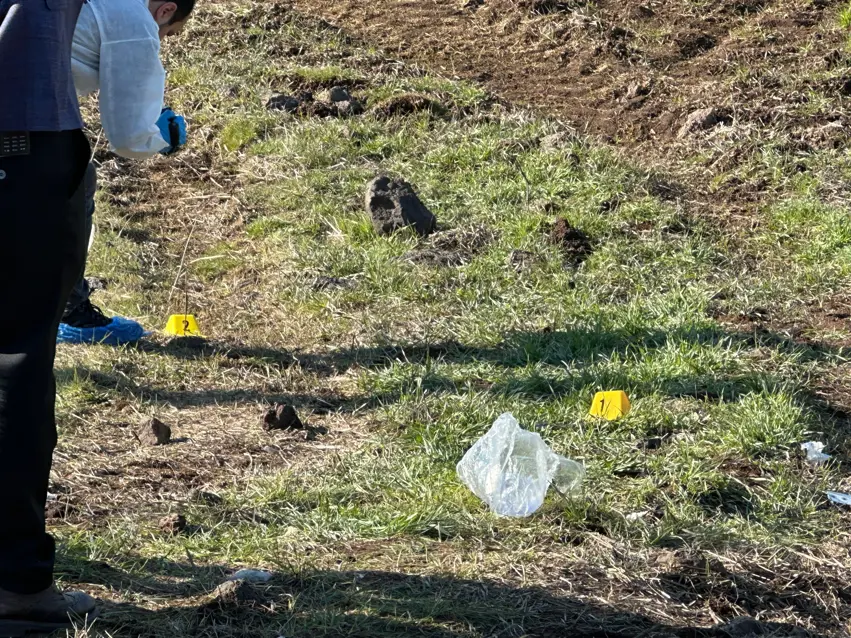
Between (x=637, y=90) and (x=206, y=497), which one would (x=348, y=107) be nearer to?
(x=637, y=90)

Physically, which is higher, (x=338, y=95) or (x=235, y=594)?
(x=338, y=95)

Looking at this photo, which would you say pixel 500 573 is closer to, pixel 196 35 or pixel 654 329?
pixel 654 329

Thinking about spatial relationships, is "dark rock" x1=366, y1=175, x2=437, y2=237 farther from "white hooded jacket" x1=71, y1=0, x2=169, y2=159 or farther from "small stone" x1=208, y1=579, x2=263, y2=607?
"white hooded jacket" x1=71, y1=0, x2=169, y2=159

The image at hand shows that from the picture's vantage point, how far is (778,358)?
517 centimetres

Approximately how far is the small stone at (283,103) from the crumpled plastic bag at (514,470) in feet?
16.1

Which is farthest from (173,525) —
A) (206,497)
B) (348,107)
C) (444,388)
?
(348,107)

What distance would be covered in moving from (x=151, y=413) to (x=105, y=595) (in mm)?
1610

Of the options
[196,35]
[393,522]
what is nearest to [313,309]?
[393,522]

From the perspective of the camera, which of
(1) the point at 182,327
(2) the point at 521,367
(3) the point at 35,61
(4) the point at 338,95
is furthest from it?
(4) the point at 338,95

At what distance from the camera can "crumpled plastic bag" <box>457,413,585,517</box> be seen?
3.97 meters

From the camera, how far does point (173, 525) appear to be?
12.7 ft

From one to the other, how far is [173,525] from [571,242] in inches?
128

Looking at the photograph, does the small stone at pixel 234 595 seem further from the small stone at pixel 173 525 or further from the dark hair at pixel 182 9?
the dark hair at pixel 182 9

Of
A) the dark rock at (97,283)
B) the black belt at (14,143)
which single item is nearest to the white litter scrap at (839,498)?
the black belt at (14,143)
